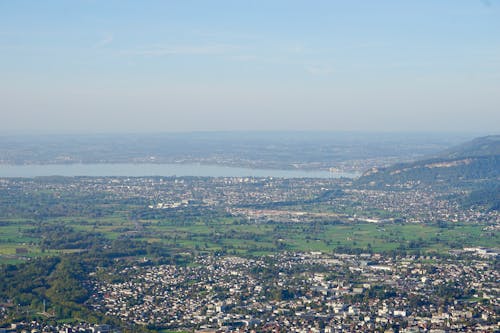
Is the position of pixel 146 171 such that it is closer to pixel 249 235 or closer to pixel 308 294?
pixel 249 235

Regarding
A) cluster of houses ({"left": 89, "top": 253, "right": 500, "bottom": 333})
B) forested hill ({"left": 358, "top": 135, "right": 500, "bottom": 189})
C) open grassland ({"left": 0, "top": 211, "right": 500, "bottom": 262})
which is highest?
forested hill ({"left": 358, "top": 135, "right": 500, "bottom": 189})

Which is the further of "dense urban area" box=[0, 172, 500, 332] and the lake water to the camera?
the lake water

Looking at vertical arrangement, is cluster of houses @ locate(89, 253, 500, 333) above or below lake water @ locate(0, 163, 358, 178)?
below

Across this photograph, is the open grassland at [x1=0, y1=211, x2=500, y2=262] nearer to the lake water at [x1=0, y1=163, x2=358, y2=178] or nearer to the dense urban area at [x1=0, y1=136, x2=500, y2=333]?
the dense urban area at [x1=0, y1=136, x2=500, y2=333]

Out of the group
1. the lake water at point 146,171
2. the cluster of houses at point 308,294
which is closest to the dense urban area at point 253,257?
the cluster of houses at point 308,294

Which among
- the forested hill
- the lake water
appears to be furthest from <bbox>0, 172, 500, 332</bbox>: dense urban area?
the lake water

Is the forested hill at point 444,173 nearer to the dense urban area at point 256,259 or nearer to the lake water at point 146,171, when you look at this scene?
the dense urban area at point 256,259
